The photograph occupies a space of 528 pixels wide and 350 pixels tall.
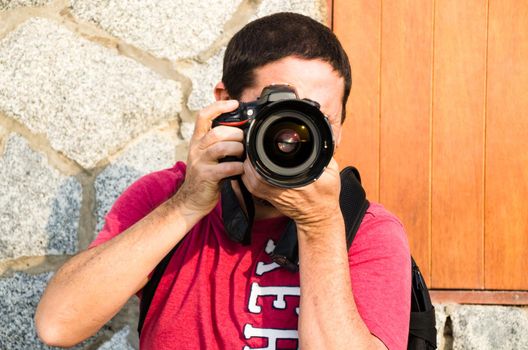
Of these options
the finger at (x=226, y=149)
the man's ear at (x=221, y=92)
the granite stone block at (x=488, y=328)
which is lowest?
the granite stone block at (x=488, y=328)

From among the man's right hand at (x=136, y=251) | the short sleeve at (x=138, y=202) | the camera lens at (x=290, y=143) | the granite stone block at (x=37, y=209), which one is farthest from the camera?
the granite stone block at (x=37, y=209)

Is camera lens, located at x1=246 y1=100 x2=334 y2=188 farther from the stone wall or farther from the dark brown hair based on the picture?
the stone wall

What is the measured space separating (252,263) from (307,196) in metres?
0.18

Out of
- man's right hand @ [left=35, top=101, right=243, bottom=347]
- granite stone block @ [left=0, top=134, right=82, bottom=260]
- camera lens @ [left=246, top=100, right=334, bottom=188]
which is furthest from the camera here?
granite stone block @ [left=0, top=134, right=82, bottom=260]

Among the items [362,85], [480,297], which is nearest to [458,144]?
[362,85]

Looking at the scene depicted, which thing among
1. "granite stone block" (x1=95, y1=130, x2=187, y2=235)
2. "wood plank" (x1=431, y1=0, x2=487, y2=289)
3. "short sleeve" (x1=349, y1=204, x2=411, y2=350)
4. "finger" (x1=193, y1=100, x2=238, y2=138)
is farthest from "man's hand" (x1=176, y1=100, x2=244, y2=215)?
"wood plank" (x1=431, y1=0, x2=487, y2=289)

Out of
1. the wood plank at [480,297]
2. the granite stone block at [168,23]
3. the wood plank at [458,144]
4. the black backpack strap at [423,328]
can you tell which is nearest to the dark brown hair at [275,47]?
the black backpack strap at [423,328]

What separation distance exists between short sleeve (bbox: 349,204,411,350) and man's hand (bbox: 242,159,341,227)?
0.35 feet

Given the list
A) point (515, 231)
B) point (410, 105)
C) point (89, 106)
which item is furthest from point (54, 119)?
point (515, 231)

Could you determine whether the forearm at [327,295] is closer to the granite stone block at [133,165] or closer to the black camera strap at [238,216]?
the black camera strap at [238,216]

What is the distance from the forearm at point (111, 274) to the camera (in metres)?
1.15

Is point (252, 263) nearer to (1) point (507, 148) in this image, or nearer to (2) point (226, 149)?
(2) point (226, 149)

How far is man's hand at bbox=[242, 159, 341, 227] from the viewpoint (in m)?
1.08

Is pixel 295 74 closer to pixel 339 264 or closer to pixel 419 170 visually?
pixel 339 264
